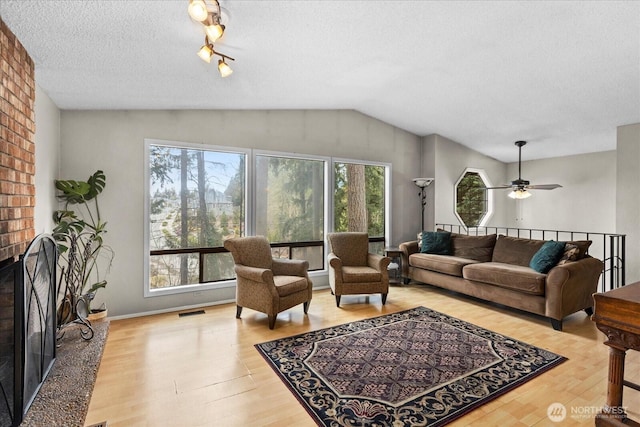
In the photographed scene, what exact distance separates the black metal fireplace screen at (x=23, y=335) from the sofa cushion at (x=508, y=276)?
13.6 ft

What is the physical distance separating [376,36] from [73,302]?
362cm

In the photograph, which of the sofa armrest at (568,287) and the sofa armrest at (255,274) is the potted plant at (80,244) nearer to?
the sofa armrest at (255,274)

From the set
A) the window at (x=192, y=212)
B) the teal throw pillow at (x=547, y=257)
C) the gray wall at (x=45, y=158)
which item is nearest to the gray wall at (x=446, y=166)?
the teal throw pillow at (x=547, y=257)

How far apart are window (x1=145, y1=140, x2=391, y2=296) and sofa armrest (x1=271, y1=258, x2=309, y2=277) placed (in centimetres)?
68

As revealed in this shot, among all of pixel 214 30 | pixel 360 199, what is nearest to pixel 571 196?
pixel 360 199

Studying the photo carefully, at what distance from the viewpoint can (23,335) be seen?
1510 millimetres

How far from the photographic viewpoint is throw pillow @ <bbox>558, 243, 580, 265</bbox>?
11.1 feet

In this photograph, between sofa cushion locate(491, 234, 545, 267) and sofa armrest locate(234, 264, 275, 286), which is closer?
sofa armrest locate(234, 264, 275, 286)

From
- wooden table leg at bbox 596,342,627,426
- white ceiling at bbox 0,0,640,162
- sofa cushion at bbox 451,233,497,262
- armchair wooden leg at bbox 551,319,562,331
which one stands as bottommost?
armchair wooden leg at bbox 551,319,562,331

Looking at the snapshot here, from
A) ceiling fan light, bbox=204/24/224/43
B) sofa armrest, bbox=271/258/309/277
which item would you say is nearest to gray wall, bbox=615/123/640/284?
sofa armrest, bbox=271/258/309/277

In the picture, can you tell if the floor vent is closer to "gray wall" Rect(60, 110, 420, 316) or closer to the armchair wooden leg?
"gray wall" Rect(60, 110, 420, 316)

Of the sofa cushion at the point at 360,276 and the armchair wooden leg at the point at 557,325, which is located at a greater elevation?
the sofa cushion at the point at 360,276

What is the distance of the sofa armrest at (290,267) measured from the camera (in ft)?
12.3

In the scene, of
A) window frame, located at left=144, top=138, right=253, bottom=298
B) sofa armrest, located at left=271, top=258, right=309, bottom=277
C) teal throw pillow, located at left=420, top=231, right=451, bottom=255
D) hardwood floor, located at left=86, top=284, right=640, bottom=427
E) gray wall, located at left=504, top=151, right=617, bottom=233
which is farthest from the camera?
gray wall, located at left=504, top=151, right=617, bottom=233
